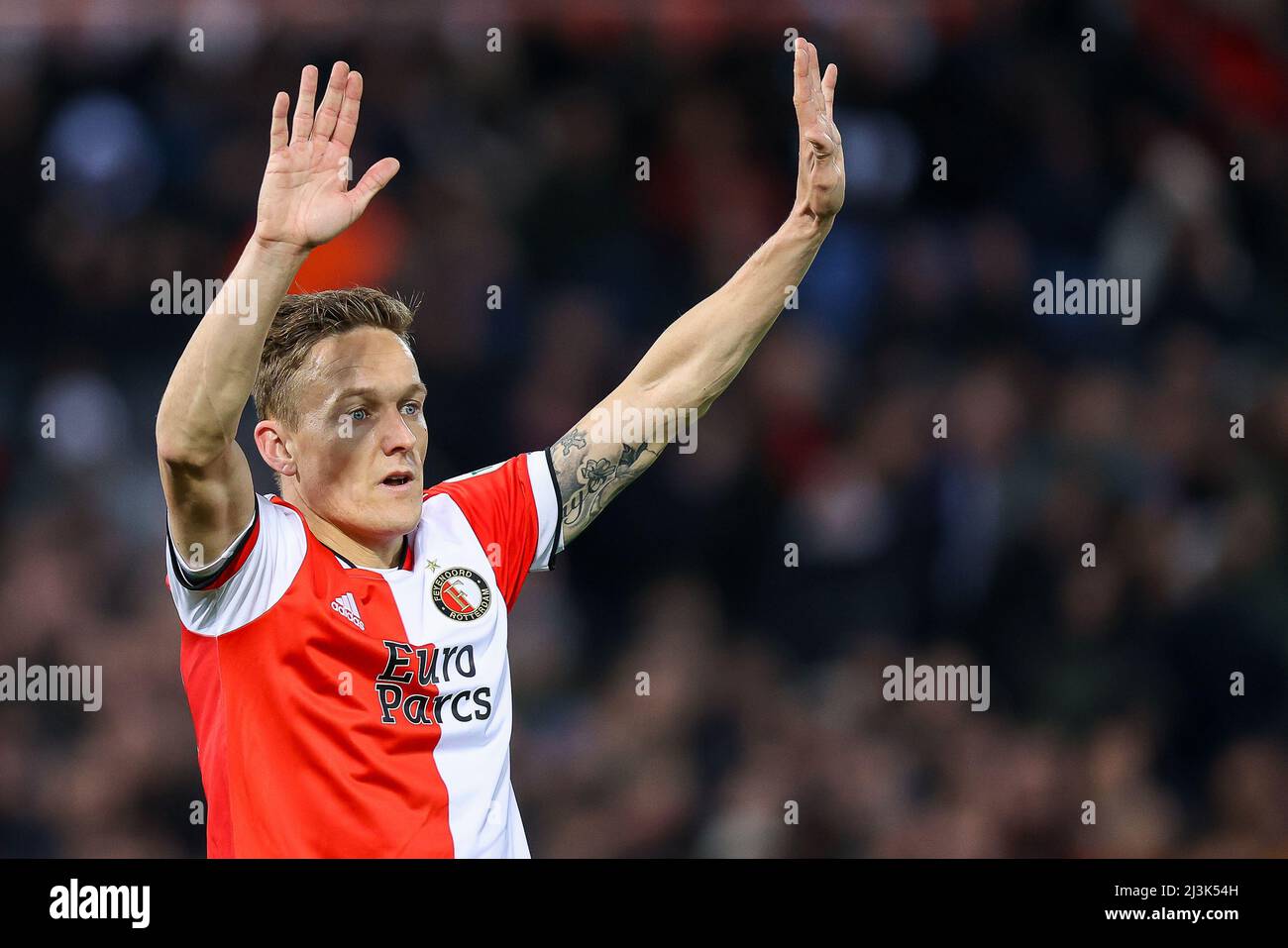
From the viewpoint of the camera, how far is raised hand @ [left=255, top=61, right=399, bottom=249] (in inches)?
122

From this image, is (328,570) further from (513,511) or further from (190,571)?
(513,511)

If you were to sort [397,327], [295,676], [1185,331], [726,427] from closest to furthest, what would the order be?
[295,676] < [397,327] < [726,427] < [1185,331]

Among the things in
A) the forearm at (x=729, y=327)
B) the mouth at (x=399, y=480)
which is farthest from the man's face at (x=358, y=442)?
the forearm at (x=729, y=327)

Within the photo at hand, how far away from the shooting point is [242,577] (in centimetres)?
323

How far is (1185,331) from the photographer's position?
773 centimetres

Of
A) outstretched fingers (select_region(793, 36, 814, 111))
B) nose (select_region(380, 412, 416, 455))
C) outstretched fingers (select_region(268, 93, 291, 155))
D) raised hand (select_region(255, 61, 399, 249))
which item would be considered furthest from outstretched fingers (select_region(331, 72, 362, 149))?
outstretched fingers (select_region(793, 36, 814, 111))

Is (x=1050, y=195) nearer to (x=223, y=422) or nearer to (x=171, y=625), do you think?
(x=171, y=625)

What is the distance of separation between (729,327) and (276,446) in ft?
3.91

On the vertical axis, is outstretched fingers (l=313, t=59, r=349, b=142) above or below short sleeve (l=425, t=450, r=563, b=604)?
above

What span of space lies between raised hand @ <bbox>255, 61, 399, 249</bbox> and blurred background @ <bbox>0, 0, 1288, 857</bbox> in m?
3.40

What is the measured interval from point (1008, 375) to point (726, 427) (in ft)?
4.87

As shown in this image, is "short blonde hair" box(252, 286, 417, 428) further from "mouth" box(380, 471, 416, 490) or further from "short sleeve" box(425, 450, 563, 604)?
"short sleeve" box(425, 450, 563, 604)

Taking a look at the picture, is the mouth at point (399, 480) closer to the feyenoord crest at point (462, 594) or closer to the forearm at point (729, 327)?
the feyenoord crest at point (462, 594)

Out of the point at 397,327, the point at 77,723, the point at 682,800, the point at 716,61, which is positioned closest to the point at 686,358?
the point at 397,327
